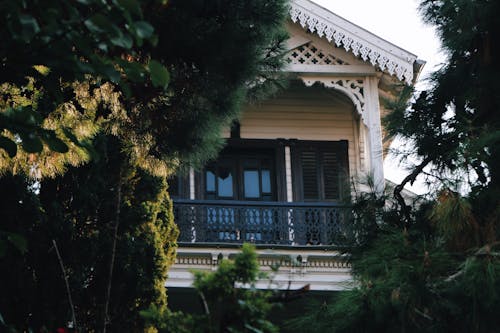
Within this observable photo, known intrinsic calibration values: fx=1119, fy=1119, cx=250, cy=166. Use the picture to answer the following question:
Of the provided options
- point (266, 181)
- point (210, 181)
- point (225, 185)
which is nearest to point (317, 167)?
point (266, 181)

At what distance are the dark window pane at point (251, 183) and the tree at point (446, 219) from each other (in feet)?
25.2

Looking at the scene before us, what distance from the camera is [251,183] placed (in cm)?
1766

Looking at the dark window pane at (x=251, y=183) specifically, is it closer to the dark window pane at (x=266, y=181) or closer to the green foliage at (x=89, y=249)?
the dark window pane at (x=266, y=181)

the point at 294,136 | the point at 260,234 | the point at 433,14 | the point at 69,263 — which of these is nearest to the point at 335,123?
the point at 294,136

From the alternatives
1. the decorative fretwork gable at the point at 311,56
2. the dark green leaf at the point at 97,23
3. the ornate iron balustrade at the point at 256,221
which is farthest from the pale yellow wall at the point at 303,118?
the dark green leaf at the point at 97,23

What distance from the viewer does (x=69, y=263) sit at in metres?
12.1

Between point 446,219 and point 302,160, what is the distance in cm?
950

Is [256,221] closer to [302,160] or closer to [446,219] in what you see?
[302,160]

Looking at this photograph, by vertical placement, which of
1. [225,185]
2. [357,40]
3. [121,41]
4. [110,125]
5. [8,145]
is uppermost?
[357,40]

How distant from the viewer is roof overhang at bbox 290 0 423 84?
1680 cm

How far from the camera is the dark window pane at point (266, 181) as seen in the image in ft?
58.0

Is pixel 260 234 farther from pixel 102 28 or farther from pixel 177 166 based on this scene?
pixel 102 28

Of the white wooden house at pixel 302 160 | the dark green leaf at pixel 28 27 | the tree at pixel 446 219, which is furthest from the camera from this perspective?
the white wooden house at pixel 302 160

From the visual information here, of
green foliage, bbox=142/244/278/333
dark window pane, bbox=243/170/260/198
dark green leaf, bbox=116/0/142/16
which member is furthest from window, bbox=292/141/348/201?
dark green leaf, bbox=116/0/142/16
